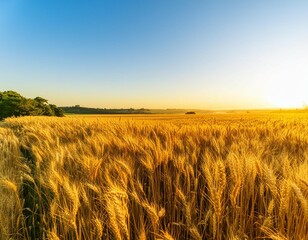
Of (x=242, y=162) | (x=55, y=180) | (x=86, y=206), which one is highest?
(x=242, y=162)

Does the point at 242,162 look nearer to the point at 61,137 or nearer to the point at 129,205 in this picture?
the point at 129,205

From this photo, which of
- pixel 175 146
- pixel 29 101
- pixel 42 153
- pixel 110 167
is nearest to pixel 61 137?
pixel 42 153

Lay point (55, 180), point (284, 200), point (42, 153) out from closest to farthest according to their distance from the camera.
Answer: point (284, 200) → point (55, 180) → point (42, 153)

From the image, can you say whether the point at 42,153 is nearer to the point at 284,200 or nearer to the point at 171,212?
the point at 171,212

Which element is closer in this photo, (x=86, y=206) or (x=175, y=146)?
(x=86, y=206)

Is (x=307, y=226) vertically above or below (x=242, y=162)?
below

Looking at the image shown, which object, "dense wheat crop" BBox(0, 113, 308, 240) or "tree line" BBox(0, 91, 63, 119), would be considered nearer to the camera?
"dense wheat crop" BBox(0, 113, 308, 240)

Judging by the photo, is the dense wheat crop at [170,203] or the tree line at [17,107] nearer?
the dense wheat crop at [170,203]

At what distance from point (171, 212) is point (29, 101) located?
159 feet

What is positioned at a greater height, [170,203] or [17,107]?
[17,107]

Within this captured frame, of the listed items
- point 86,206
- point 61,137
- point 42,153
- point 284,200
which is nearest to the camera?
point 284,200

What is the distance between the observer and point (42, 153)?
3.12 m

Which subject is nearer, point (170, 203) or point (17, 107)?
point (170, 203)

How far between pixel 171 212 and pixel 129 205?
32 centimetres
